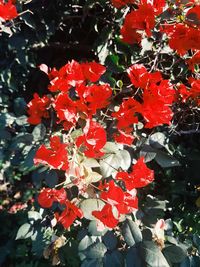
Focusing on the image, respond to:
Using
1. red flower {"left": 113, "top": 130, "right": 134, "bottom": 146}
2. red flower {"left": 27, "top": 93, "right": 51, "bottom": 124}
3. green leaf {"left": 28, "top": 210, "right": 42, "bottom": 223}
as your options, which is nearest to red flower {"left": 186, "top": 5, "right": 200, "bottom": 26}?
red flower {"left": 113, "top": 130, "right": 134, "bottom": 146}

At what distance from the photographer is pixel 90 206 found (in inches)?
48.6

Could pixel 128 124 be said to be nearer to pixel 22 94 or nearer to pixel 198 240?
pixel 198 240

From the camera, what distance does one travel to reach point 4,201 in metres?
2.83

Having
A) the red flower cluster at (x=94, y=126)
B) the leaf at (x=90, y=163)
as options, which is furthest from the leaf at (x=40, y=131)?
the leaf at (x=90, y=163)

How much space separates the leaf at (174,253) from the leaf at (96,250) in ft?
0.66

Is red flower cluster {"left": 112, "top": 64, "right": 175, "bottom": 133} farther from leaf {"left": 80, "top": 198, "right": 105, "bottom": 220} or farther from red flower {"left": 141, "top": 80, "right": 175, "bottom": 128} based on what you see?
leaf {"left": 80, "top": 198, "right": 105, "bottom": 220}

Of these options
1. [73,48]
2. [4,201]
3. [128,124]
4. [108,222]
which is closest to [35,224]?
[108,222]

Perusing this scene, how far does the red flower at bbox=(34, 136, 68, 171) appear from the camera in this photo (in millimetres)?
1155

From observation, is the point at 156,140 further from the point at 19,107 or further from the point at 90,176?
the point at 19,107

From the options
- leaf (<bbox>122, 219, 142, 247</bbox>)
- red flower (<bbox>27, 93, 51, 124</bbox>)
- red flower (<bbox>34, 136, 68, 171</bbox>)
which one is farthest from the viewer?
red flower (<bbox>27, 93, 51, 124</bbox>)

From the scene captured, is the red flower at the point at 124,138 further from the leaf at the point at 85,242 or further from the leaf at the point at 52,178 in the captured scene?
the leaf at the point at 85,242

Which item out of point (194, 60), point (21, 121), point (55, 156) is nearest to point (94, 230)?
point (55, 156)

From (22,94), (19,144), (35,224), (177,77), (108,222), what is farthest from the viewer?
(22,94)

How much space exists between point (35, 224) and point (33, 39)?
2.71ft
